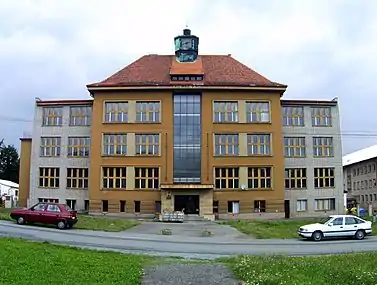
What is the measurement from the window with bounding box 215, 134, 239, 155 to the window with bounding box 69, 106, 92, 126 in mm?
14850

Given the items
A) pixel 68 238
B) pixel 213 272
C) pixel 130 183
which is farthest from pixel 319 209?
pixel 213 272

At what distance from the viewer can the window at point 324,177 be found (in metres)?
54.9

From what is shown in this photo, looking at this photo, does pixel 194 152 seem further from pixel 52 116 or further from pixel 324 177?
pixel 52 116

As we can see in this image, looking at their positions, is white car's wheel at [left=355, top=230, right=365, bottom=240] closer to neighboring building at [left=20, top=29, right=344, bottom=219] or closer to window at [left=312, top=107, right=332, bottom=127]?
neighboring building at [left=20, top=29, right=344, bottom=219]

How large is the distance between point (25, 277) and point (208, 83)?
1698 inches

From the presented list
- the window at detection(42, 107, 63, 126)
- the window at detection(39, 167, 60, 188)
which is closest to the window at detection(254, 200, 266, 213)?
the window at detection(39, 167, 60, 188)

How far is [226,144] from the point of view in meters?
51.8

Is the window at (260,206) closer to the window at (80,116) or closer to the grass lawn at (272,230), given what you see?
the grass lawn at (272,230)

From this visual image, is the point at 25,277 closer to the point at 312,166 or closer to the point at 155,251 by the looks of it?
the point at 155,251

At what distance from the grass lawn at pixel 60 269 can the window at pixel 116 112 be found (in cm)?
3822

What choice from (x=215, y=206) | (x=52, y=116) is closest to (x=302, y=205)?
(x=215, y=206)

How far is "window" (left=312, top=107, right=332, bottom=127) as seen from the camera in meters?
55.6

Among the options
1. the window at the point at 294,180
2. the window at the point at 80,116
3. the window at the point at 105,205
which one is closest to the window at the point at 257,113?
the window at the point at 294,180

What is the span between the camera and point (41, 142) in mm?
55906
